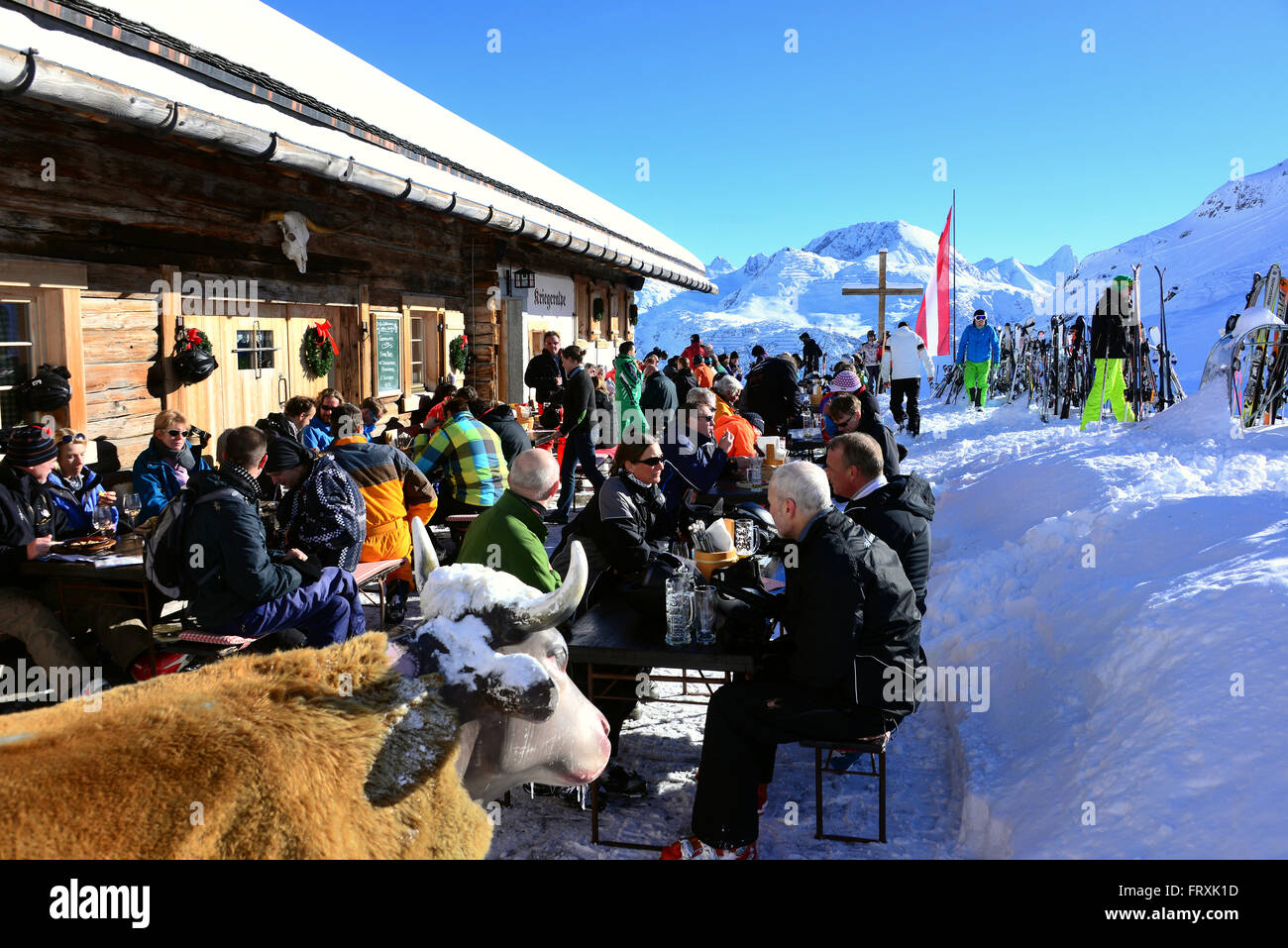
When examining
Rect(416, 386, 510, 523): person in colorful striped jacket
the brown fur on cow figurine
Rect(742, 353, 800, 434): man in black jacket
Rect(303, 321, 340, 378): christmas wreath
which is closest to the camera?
the brown fur on cow figurine

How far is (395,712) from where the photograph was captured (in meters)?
1.92

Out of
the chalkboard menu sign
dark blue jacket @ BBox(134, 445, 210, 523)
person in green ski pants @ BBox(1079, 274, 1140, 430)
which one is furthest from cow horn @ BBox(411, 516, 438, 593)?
person in green ski pants @ BBox(1079, 274, 1140, 430)

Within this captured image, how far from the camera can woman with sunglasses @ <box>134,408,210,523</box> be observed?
580 centimetres

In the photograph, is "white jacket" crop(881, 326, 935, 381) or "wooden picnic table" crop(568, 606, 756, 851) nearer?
"wooden picnic table" crop(568, 606, 756, 851)

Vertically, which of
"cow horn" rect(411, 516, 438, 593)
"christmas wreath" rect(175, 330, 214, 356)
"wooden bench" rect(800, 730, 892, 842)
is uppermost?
"christmas wreath" rect(175, 330, 214, 356)

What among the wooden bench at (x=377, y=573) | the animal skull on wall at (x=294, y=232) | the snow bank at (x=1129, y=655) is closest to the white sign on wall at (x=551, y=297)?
the animal skull on wall at (x=294, y=232)

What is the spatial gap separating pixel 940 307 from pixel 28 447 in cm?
1992

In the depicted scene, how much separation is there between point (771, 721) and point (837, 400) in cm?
438

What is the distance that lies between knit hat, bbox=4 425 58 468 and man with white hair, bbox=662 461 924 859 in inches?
159

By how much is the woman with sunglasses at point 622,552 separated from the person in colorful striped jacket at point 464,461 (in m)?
2.27

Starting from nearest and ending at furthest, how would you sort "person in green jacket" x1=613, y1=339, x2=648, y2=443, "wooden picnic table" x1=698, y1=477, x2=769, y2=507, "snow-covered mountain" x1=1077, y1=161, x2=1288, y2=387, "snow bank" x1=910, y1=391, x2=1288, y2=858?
1. "snow bank" x1=910, y1=391, x2=1288, y2=858
2. "wooden picnic table" x1=698, y1=477, x2=769, y2=507
3. "person in green jacket" x1=613, y1=339, x2=648, y2=443
4. "snow-covered mountain" x1=1077, y1=161, x2=1288, y2=387

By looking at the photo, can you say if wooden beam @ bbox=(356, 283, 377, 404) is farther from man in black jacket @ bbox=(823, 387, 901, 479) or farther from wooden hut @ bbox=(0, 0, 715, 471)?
man in black jacket @ bbox=(823, 387, 901, 479)

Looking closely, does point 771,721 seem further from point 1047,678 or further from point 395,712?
point 395,712

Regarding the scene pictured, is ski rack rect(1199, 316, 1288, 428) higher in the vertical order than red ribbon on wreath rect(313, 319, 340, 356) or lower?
lower
